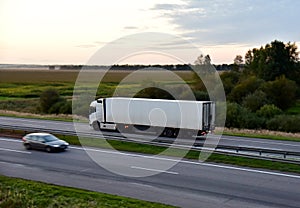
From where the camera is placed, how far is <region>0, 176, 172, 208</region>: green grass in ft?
48.2

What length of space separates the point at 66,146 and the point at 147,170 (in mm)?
7589

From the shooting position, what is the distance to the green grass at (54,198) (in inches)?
579

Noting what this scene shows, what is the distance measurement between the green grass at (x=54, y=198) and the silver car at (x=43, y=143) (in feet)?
24.4

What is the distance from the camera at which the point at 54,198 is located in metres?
15.6

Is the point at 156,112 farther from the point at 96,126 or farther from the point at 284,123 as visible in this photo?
the point at 284,123

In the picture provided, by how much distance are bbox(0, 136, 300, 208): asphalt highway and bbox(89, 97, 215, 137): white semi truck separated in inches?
258

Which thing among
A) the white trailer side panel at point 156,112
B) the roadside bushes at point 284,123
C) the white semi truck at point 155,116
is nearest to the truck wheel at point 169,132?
the white semi truck at point 155,116

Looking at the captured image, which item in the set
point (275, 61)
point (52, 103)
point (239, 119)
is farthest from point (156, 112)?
point (275, 61)

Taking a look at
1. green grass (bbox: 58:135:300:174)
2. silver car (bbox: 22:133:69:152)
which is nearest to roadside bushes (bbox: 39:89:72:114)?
green grass (bbox: 58:135:300:174)

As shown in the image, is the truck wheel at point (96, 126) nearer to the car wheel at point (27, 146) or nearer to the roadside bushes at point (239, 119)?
the car wheel at point (27, 146)

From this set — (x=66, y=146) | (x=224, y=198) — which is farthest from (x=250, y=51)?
(x=224, y=198)

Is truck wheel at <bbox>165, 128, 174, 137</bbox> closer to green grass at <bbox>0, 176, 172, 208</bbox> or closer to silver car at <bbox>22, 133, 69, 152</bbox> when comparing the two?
silver car at <bbox>22, 133, 69, 152</bbox>

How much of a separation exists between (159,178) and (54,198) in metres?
5.10

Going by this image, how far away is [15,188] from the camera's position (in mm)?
16953
